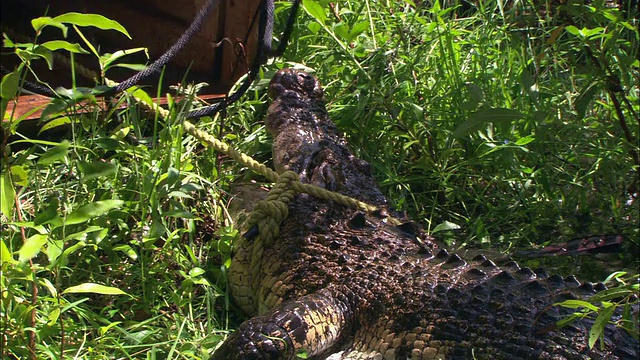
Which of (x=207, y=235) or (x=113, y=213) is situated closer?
(x=113, y=213)

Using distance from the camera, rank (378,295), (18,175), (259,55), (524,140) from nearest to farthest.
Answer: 1. (18,175)
2. (378,295)
3. (524,140)
4. (259,55)

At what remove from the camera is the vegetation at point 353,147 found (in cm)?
216

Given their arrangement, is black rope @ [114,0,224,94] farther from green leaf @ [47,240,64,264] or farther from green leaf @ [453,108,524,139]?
green leaf @ [453,108,524,139]

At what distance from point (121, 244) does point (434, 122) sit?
172 cm

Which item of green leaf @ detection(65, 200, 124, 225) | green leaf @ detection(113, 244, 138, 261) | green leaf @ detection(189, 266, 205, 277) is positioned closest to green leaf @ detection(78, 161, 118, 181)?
green leaf @ detection(65, 200, 124, 225)

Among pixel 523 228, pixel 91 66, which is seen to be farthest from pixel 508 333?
pixel 91 66

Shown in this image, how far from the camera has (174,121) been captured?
10.1ft

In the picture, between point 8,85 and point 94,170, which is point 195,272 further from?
point 8,85

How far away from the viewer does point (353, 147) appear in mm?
3686

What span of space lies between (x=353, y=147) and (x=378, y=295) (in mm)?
1393

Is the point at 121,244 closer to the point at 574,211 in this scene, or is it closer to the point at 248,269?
the point at 248,269

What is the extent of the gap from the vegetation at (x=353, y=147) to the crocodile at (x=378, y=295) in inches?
5.2

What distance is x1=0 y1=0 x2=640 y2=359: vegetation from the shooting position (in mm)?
2156

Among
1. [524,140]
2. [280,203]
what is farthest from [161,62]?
[524,140]
